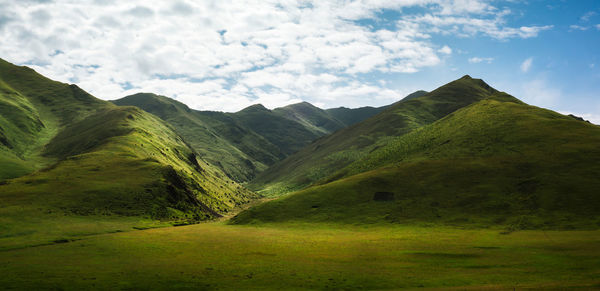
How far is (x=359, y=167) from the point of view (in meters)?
168

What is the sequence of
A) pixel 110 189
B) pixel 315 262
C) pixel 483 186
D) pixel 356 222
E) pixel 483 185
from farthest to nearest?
pixel 110 189, pixel 483 185, pixel 483 186, pixel 356 222, pixel 315 262

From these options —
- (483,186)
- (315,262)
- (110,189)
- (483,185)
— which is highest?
(110,189)

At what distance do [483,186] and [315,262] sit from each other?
6911 centimetres

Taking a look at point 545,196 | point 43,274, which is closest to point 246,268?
point 43,274

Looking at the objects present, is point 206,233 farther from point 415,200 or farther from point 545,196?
point 545,196

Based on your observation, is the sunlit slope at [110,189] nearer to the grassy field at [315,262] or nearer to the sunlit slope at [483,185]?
the sunlit slope at [483,185]

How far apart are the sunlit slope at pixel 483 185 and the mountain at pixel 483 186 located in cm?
21

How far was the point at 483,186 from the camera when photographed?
104 meters

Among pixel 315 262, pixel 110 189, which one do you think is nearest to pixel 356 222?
pixel 315 262

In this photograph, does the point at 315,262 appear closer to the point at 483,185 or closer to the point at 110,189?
the point at 483,185

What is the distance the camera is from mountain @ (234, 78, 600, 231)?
287ft

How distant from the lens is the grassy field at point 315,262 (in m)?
44.2

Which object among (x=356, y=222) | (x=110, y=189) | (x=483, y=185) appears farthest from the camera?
(x=110, y=189)

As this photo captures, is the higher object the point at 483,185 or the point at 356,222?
the point at 483,185
